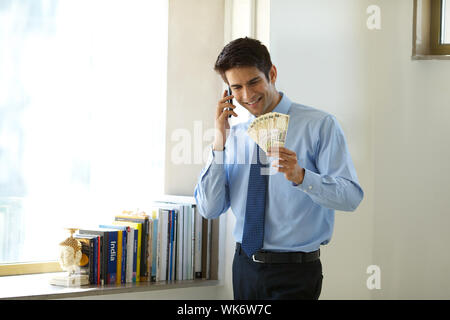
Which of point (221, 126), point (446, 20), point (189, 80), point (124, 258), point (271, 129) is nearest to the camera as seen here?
point (271, 129)

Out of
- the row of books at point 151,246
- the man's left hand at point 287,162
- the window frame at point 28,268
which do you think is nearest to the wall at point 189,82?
the row of books at point 151,246

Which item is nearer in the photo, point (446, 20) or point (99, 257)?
point (99, 257)

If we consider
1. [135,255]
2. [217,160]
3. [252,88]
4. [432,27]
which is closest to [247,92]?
[252,88]

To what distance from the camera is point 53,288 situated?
8.95 feet

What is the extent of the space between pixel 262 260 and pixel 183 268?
105 centimetres

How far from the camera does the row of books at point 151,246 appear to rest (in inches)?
113

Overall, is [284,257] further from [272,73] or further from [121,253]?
[121,253]

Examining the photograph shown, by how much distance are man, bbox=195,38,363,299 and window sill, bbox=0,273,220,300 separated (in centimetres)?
77

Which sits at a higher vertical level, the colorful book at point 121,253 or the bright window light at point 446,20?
the bright window light at point 446,20

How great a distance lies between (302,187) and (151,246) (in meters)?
1.31

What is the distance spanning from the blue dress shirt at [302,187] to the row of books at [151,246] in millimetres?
744

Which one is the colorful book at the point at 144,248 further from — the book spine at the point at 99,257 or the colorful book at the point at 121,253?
the book spine at the point at 99,257

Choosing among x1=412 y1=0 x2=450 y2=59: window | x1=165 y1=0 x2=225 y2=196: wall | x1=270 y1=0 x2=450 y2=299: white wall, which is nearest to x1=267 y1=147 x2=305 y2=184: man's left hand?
x1=270 y1=0 x2=450 y2=299: white wall

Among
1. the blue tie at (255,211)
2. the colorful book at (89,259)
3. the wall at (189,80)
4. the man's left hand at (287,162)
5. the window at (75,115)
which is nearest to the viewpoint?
the man's left hand at (287,162)
